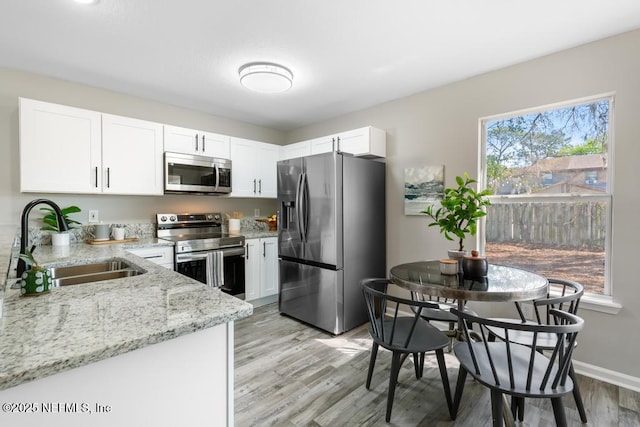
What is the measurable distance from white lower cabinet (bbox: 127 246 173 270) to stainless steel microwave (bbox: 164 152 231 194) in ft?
2.31

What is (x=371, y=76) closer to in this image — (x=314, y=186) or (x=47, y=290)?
(x=314, y=186)

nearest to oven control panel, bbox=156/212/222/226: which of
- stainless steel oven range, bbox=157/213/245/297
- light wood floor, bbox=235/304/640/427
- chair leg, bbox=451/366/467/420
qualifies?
stainless steel oven range, bbox=157/213/245/297

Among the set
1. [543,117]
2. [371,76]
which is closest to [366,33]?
[371,76]

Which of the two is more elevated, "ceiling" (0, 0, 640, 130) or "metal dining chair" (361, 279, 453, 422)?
"ceiling" (0, 0, 640, 130)

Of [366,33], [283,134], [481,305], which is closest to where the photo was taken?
[366,33]

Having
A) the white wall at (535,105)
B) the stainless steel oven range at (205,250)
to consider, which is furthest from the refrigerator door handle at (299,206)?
the white wall at (535,105)

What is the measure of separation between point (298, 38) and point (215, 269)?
2.39 metres

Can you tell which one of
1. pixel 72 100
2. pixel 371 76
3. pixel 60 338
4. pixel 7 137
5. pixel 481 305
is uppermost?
pixel 371 76

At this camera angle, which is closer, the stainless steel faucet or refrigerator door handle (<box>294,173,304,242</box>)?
the stainless steel faucet

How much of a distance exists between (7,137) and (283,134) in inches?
123

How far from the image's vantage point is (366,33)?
2158 mm

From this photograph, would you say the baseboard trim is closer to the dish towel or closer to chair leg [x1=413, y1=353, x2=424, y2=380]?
chair leg [x1=413, y1=353, x2=424, y2=380]

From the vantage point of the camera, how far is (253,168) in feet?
13.3

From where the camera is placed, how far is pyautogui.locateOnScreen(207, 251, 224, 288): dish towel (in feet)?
10.6
